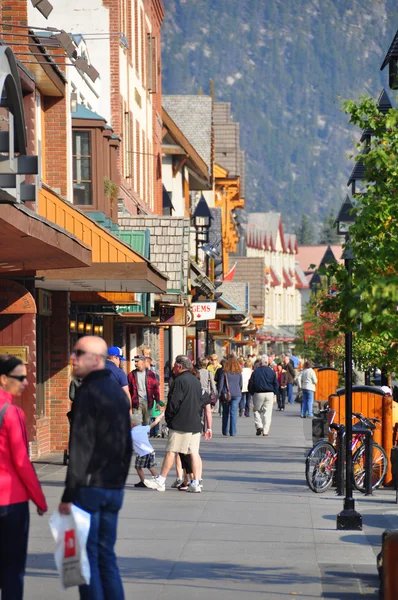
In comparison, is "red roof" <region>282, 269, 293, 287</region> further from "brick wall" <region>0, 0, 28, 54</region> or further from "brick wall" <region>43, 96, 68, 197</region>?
"brick wall" <region>0, 0, 28, 54</region>

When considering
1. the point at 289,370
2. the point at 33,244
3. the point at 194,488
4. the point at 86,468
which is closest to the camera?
the point at 86,468

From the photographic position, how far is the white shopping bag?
7300mm

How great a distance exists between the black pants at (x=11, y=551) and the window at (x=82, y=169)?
52.6 ft

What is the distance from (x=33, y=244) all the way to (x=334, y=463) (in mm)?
5156

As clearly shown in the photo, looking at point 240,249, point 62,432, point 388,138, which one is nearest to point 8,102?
point 388,138

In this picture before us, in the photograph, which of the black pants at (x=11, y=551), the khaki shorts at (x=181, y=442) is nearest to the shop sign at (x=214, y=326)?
the khaki shorts at (x=181, y=442)

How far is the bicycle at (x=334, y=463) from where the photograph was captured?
53.7 feet

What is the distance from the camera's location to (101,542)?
7504mm

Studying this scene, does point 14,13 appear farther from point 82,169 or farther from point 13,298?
point 82,169

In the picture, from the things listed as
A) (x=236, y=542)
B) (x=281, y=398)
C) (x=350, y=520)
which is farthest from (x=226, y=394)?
(x=281, y=398)

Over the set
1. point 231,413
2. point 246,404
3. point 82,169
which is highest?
point 82,169

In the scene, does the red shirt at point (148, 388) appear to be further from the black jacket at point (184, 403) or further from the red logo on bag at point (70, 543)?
the red logo on bag at point (70, 543)

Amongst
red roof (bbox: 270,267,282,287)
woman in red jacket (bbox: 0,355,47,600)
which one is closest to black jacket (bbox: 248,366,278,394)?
woman in red jacket (bbox: 0,355,47,600)

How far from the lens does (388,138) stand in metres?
10.3
